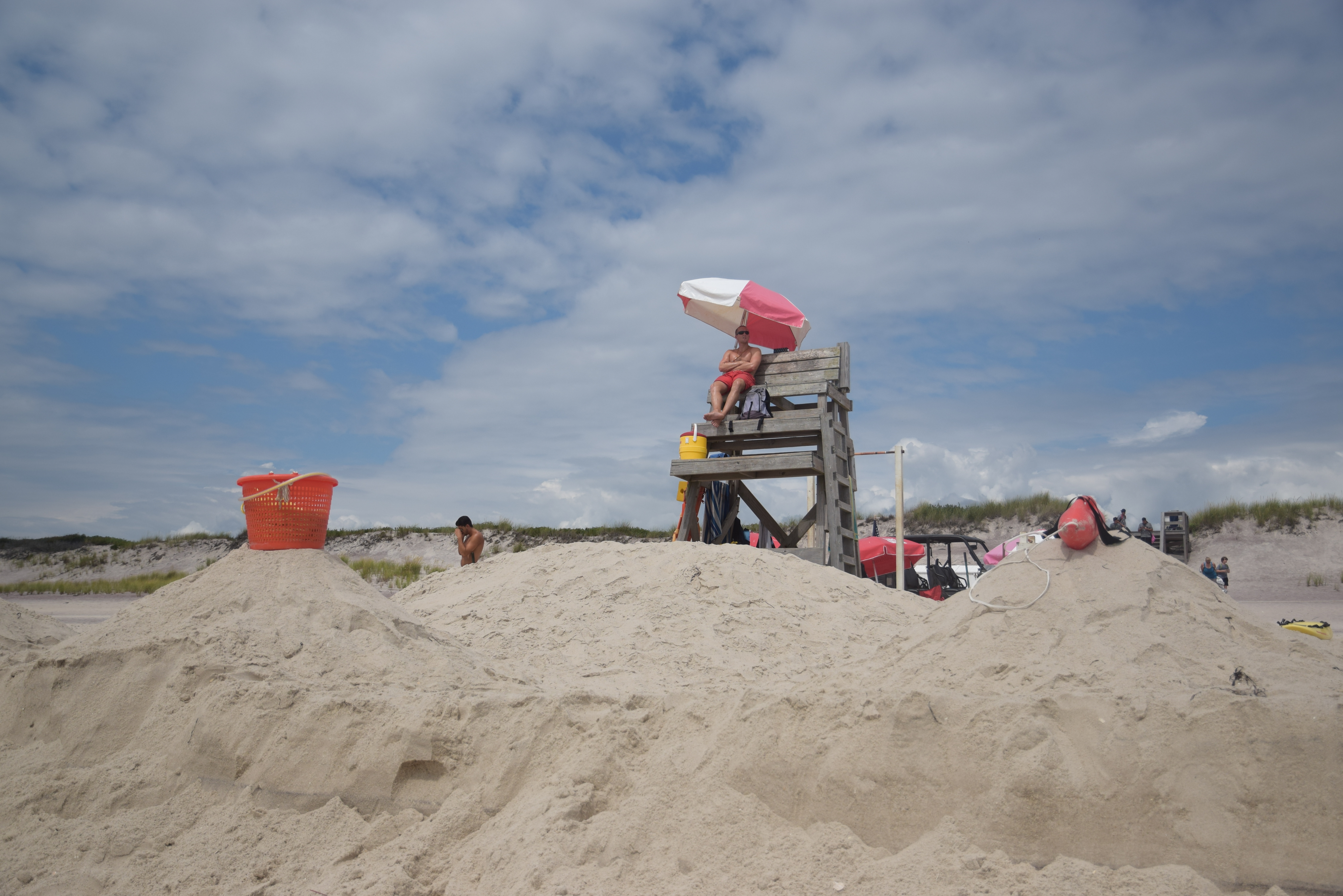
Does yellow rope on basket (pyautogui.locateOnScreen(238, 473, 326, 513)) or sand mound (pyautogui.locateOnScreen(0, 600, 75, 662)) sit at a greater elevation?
yellow rope on basket (pyautogui.locateOnScreen(238, 473, 326, 513))

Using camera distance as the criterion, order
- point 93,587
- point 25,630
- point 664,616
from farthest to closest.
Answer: point 93,587 → point 664,616 → point 25,630

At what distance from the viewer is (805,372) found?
29.0 ft

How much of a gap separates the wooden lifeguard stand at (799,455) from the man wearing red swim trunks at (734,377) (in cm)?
12

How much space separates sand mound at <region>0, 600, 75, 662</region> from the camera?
5.22 metres

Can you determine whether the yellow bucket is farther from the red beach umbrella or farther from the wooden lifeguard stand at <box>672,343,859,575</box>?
the red beach umbrella

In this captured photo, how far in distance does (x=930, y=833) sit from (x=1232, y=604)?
2.17 m

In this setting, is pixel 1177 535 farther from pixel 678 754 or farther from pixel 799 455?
pixel 678 754

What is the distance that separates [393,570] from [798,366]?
36.6 feet

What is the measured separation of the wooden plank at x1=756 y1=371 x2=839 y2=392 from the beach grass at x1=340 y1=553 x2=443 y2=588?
27.7 feet

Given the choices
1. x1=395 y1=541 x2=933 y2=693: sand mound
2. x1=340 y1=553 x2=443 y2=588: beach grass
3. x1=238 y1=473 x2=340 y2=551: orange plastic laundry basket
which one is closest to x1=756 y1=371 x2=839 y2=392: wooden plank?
x1=395 y1=541 x2=933 y2=693: sand mound

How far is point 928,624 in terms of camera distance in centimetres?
436

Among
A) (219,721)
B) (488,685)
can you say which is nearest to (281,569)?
(219,721)

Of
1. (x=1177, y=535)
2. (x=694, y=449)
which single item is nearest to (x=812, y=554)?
(x=694, y=449)

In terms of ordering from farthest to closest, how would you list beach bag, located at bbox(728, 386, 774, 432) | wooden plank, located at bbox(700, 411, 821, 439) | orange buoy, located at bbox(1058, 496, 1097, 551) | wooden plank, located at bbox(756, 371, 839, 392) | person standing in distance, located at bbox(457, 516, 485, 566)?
person standing in distance, located at bbox(457, 516, 485, 566)
wooden plank, located at bbox(756, 371, 839, 392)
beach bag, located at bbox(728, 386, 774, 432)
wooden plank, located at bbox(700, 411, 821, 439)
orange buoy, located at bbox(1058, 496, 1097, 551)
